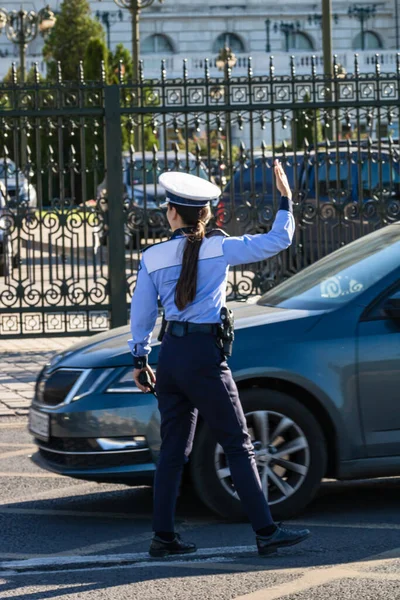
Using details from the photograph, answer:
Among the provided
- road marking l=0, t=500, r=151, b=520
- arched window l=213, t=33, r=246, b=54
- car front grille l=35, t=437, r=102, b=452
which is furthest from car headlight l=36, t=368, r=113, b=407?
arched window l=213, t=33, r=246, b=54

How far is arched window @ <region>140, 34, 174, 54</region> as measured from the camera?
80.4 meters

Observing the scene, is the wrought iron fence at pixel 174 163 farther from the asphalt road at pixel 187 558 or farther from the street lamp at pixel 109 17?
the street lamp at pixel 109 17

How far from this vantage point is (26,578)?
5977mm

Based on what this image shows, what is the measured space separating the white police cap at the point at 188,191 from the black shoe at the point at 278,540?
1.46 meters

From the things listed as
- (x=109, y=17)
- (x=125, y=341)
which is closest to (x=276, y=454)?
(x=125, y=341)

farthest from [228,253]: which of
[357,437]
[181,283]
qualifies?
[357,437]

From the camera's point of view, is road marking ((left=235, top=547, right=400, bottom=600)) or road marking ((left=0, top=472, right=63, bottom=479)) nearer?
road marking ((left=235, top=547, right=400, bottom=600))

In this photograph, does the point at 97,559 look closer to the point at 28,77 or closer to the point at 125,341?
the point at 125,341

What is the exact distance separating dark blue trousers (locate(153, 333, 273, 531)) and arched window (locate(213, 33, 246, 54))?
75533mm

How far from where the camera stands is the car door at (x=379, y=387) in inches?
A: 269

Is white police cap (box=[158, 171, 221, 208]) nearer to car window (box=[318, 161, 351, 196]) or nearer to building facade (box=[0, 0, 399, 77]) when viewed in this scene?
car window (box=[318, 161, 351, 196])

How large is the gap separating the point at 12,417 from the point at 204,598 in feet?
17.0

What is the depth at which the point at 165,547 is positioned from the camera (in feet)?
20.2

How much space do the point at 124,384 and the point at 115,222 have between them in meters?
7.02
